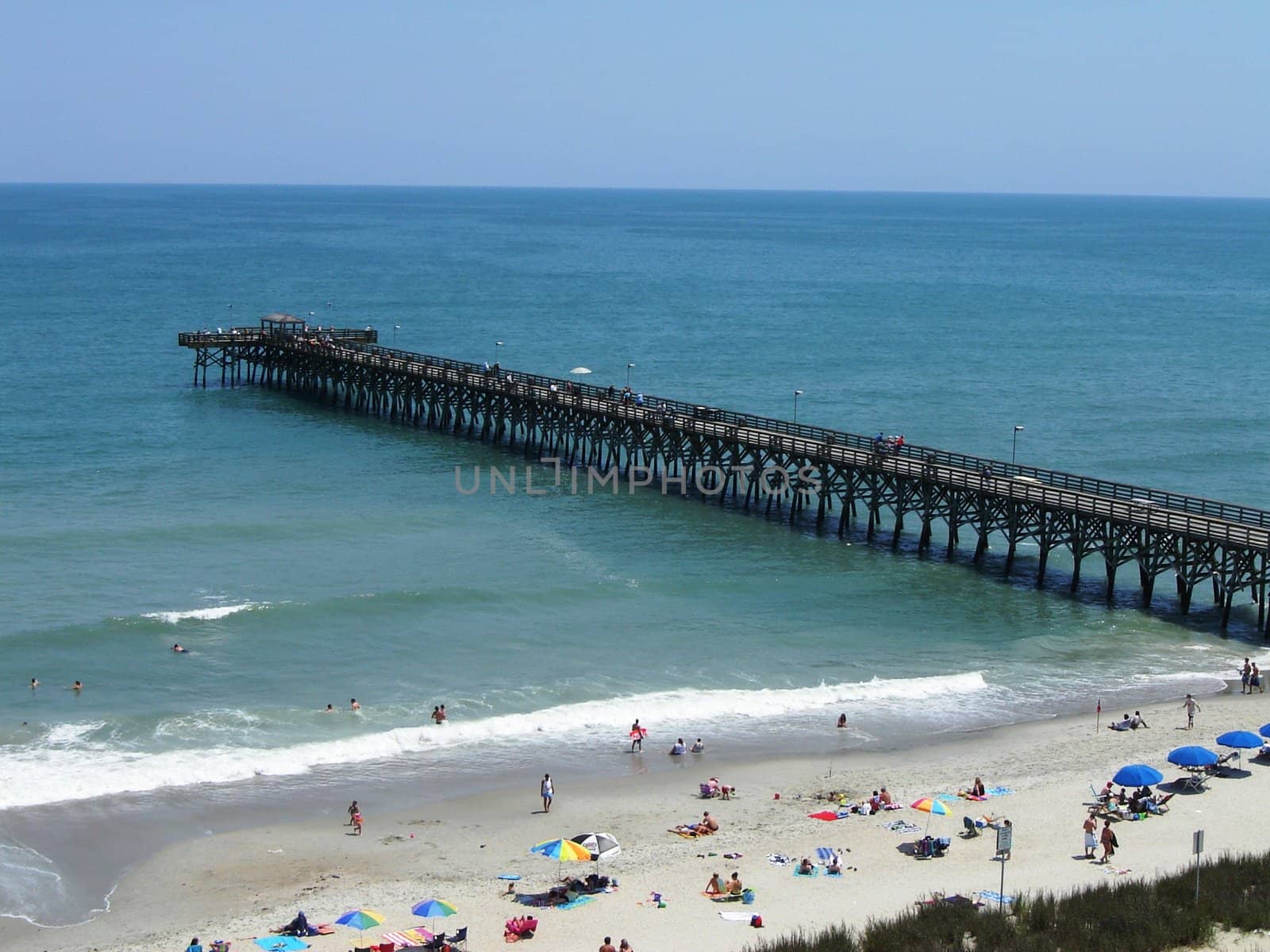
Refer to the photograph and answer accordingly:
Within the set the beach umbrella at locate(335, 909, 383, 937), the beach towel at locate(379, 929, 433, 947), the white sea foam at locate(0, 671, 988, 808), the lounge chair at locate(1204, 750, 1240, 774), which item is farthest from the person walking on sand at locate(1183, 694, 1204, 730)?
the beach umbrella at locate(335, 909, 383, 937)

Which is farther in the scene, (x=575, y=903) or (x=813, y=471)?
(x=813, y=471)

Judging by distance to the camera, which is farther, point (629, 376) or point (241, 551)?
point (629, 376)

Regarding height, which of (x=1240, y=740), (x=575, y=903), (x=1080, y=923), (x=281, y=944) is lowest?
(x=281, y=944)

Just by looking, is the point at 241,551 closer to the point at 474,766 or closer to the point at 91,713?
the point at 91,713

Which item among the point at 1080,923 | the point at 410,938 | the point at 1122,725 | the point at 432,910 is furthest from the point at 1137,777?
the point at 410,938

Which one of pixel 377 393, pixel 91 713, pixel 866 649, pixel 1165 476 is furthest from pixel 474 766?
pixel 377 393

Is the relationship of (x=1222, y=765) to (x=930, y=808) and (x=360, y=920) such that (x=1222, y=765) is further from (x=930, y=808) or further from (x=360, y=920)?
(x=360, y=920)
